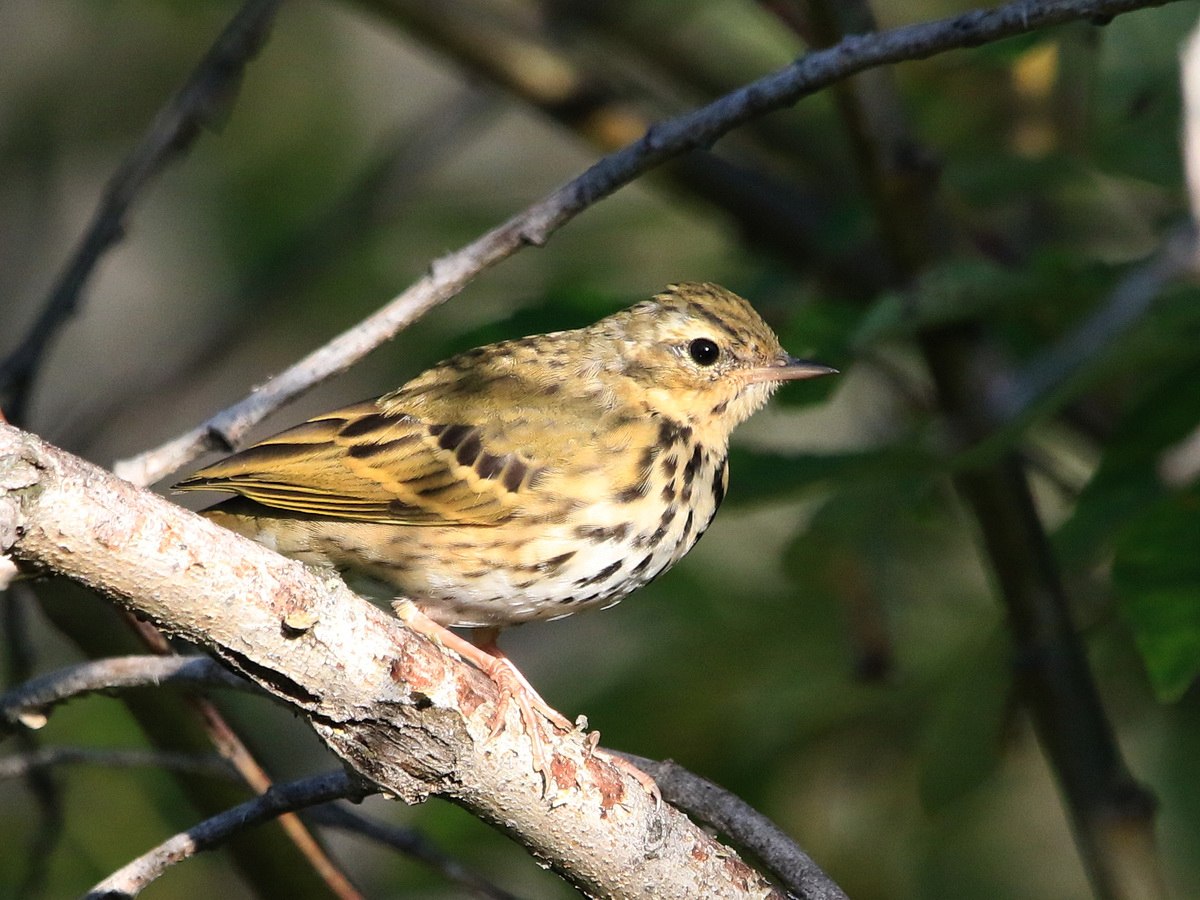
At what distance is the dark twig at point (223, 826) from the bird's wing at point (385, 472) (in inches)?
43.7

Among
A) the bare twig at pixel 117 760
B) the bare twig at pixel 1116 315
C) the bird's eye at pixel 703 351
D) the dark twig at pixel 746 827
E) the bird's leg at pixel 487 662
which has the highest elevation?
the bird's eye at pixel 703 351

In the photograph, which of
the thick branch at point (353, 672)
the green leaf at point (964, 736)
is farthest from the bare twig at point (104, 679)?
the green leaf at point (964, 736)

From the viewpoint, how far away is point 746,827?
317 cm

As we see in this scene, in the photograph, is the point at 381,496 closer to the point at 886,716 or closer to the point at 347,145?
the point at 886,716

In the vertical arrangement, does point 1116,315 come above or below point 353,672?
above

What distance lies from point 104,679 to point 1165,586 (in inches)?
93.2

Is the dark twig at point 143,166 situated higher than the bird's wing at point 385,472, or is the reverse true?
the dark twig at point 143,166

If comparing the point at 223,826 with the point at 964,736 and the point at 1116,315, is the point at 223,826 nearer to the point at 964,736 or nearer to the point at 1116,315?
the point at 964,736

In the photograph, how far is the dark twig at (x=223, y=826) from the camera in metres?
3.05

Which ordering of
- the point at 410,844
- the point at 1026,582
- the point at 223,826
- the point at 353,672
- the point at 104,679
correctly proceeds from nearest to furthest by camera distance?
the point at 353,672, the point at 223,826, the point at 104,679, the point at 410,844, the point at 1026,582

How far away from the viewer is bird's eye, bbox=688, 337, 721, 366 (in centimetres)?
459

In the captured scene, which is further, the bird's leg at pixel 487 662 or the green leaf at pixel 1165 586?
the bird's leg at pixel 487 662

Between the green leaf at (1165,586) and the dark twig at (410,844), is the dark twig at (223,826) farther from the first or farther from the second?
the green leaf at (1165,586)

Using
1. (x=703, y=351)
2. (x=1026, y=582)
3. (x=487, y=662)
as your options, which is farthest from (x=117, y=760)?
(x=1026, y=582)
